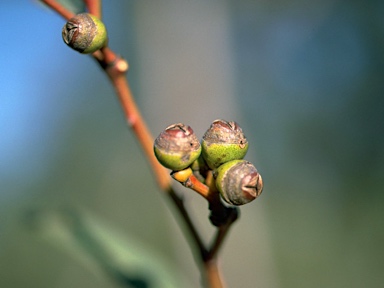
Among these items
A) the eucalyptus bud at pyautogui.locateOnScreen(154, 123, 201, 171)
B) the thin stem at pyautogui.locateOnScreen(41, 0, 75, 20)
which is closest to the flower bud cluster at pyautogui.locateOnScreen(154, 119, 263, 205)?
the eucalyptus bud at pyautogui.locateOnScreen(154, 123, 201, 171)

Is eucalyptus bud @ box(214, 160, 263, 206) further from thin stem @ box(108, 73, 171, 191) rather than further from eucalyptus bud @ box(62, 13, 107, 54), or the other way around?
eucalyptus bud @ box(62, 13, 107, 54)

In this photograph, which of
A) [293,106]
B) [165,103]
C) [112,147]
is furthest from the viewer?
[112,147]

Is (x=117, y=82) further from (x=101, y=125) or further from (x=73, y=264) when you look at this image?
(x=101, y=125)

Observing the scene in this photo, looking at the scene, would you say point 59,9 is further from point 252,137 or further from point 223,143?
point 252,137

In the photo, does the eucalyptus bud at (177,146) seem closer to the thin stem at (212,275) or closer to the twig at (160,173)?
the twig at (160,173)

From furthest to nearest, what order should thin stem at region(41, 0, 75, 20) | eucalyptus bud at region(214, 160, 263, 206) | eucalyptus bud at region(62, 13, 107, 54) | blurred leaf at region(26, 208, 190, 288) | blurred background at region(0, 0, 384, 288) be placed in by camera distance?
blurred background at region(0, 0, 384, 288) → blurred leaf at region(26, 208, 190, 288) → thin stem at region(41, 0, 75, 20) → eucalyptus bud at region(62, 13, 107, 54) → eucalyptus bud at region(214, 160, 263, 206)

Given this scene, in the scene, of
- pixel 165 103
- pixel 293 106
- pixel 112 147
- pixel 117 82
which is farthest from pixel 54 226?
pixel 112 147
